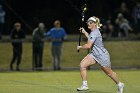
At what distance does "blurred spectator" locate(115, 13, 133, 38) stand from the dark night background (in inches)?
28.5

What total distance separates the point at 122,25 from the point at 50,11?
3429 millimetres

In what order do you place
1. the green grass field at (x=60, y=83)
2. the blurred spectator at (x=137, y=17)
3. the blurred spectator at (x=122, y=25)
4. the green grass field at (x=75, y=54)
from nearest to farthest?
the green grass field at (x=60, y=83), the green grass field at (x=75, y=54), the blurred spectator at (x=122, y=25), the blurred spectator at (x=137, y=17)

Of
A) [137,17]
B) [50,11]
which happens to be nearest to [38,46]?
[50,11]

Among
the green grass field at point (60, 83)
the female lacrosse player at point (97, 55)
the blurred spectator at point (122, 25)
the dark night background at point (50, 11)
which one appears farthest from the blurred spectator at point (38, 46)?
the female lacrosse player at point (97, 55)

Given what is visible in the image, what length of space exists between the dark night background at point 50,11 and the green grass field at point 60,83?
17.8 feet

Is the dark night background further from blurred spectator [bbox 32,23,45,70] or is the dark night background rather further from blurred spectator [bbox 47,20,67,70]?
blurred spectator [bbox 32,23,45,70]

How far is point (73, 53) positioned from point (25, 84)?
8.47 meters

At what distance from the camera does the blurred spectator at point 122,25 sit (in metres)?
24.8

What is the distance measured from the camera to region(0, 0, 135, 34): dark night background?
24.9 metres

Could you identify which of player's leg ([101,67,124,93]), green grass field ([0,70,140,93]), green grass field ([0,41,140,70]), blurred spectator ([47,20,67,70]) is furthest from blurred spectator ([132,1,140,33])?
player's leg ([101,67,124,93])

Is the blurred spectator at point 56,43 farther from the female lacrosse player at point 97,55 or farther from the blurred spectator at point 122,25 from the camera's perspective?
the female lacrosse player at point 97,55

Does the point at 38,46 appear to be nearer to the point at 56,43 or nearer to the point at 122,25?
the point at 56,43

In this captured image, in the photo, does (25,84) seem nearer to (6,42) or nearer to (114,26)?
(6,42)

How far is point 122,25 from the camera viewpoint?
24906 millimetres
